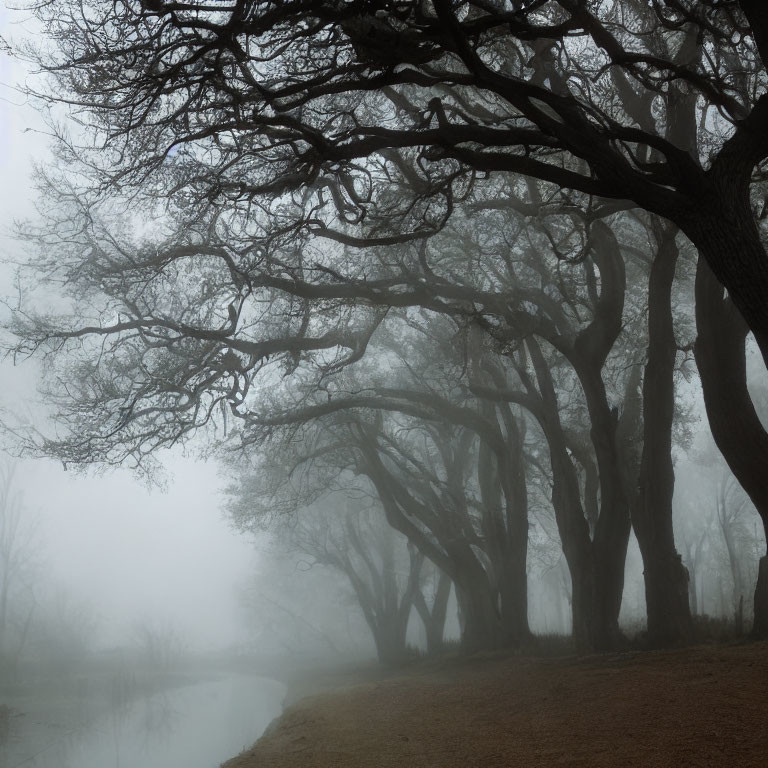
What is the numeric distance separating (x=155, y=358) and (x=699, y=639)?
10.2 m

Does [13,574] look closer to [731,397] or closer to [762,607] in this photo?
[762,607]

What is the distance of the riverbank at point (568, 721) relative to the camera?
16.9 feet

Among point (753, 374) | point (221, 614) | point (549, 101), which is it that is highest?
point (753, 374)

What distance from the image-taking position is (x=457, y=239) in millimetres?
13586

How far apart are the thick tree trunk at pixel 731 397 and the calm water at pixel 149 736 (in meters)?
10.1

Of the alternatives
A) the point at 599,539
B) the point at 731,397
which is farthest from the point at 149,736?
the point at 731,397

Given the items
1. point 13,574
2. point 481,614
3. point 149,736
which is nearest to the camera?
point 481,614

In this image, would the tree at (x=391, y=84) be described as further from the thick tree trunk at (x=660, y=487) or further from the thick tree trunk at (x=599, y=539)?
the thick tree trunk at (x=599, y=539)

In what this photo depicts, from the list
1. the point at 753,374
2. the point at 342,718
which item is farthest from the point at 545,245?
the point at 753,374

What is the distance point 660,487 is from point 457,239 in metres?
5.76

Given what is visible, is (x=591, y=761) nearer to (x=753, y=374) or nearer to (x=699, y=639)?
(x=699, y=639)

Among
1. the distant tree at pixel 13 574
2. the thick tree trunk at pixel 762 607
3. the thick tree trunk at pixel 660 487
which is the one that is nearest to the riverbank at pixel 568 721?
the thick tree trunk at pixel 762 607

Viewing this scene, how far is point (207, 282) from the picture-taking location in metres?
11.7

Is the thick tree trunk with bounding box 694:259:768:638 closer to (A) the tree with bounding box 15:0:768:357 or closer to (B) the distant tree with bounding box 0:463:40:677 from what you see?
(A) the tree with bounding box 15:0:768:357
